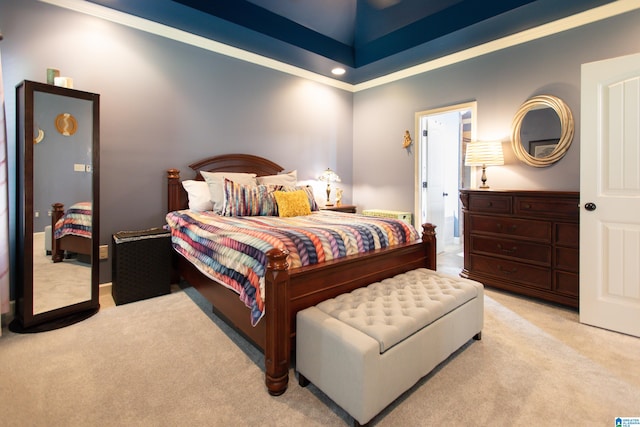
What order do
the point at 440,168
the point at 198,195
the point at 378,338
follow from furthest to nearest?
1. the point at 440,168
2. the point at 198,195
3. the point at 378,338

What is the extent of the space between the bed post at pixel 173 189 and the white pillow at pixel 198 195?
0.09 metres

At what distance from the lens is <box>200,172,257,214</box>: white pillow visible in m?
3.32

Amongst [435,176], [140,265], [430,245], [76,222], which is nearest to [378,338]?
[430,245]

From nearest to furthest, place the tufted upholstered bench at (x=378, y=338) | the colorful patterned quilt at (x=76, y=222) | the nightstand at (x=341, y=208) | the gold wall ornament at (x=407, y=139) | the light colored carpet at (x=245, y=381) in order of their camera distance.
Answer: the tufted upholstered bench at (x=378, y=338) < the light colored carpet at (x=245, y=381) < the colorful patterned quilt at (x=76, y=222) < the nightstand at (x=341, y=208) < the gold wall ornament at (x=407, y=139)

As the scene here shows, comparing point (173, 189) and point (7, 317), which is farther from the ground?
point (173, 189)

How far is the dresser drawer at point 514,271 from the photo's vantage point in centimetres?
291

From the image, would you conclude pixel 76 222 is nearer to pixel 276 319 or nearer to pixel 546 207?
pixel 276 319

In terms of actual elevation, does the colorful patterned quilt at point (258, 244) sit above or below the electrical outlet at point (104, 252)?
above

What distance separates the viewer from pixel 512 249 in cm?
310

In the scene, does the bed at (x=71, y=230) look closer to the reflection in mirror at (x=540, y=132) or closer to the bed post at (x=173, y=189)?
the bed post at (x=173, y=189)

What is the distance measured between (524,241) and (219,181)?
9.96 feet

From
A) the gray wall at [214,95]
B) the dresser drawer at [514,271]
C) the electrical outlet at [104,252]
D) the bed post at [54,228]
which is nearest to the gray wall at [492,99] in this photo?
the gray wall at [214,95]

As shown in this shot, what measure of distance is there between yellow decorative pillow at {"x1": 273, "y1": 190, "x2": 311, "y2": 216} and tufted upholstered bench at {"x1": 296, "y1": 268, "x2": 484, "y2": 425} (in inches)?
54.7

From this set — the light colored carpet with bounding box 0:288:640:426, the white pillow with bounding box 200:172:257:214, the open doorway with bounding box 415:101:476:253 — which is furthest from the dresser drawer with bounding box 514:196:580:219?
the white pillow with bounding box 200:172:257:214
